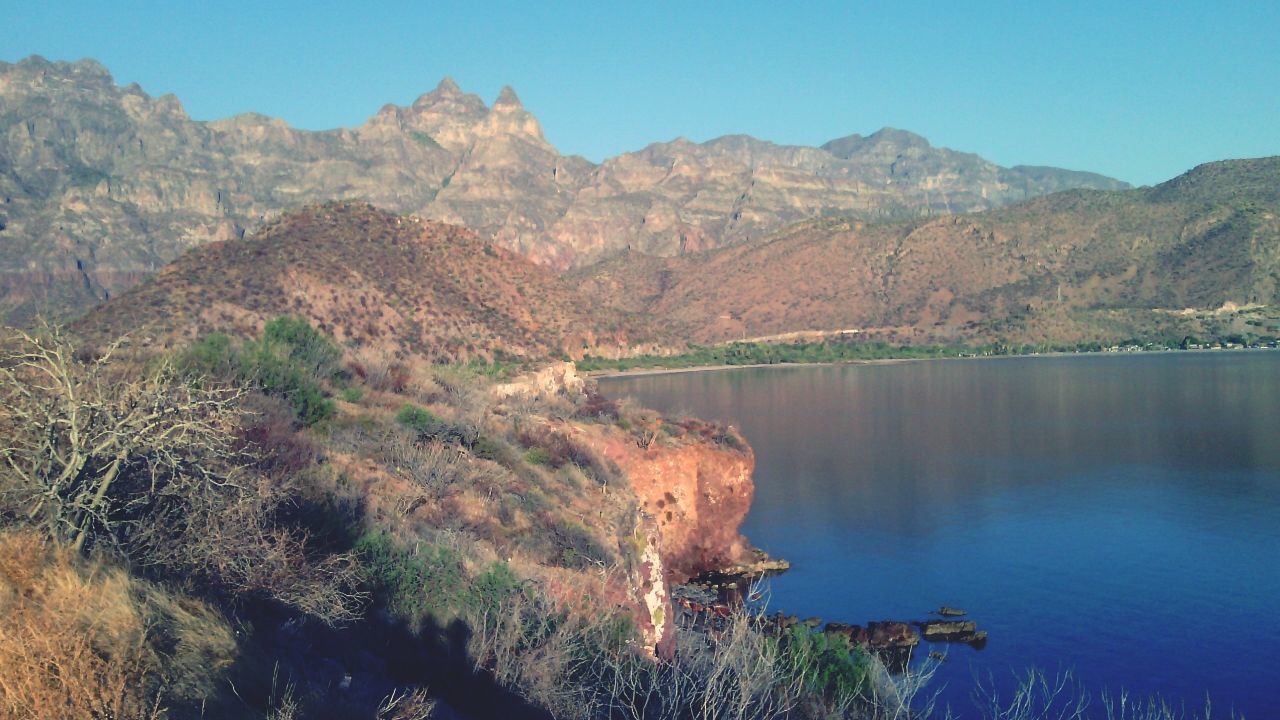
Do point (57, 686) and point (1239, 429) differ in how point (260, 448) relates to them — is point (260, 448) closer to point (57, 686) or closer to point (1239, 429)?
point (57, 686)

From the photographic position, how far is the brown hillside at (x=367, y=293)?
52.4m

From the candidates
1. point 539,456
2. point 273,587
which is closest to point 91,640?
point 273,587

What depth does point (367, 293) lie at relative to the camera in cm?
6888

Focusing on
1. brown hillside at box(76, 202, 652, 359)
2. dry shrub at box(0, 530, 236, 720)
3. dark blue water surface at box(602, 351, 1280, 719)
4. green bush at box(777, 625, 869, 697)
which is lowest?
dark blue water surface at box(602, 351, 1280, 719)

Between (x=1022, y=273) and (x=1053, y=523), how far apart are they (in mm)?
118379

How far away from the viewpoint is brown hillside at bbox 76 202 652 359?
5244 centimetres

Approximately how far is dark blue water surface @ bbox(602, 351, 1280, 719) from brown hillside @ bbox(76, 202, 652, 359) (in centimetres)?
1847

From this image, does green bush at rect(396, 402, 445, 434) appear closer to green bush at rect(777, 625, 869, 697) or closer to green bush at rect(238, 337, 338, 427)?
green bush at rect(238, 337, 338, 427)

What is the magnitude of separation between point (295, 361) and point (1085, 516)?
33400mm

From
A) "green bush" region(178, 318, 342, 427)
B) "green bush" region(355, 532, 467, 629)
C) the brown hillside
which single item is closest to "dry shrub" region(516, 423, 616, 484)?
"green bush" region(178, 318, 342, 427)

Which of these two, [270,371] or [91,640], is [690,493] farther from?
[91,640]

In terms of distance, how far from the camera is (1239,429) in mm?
57562

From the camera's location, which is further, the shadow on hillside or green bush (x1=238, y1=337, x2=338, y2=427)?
green bush (x1=238, y1=337, x2=338, y2=427)

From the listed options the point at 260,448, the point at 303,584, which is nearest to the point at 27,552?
the point at 303,584
